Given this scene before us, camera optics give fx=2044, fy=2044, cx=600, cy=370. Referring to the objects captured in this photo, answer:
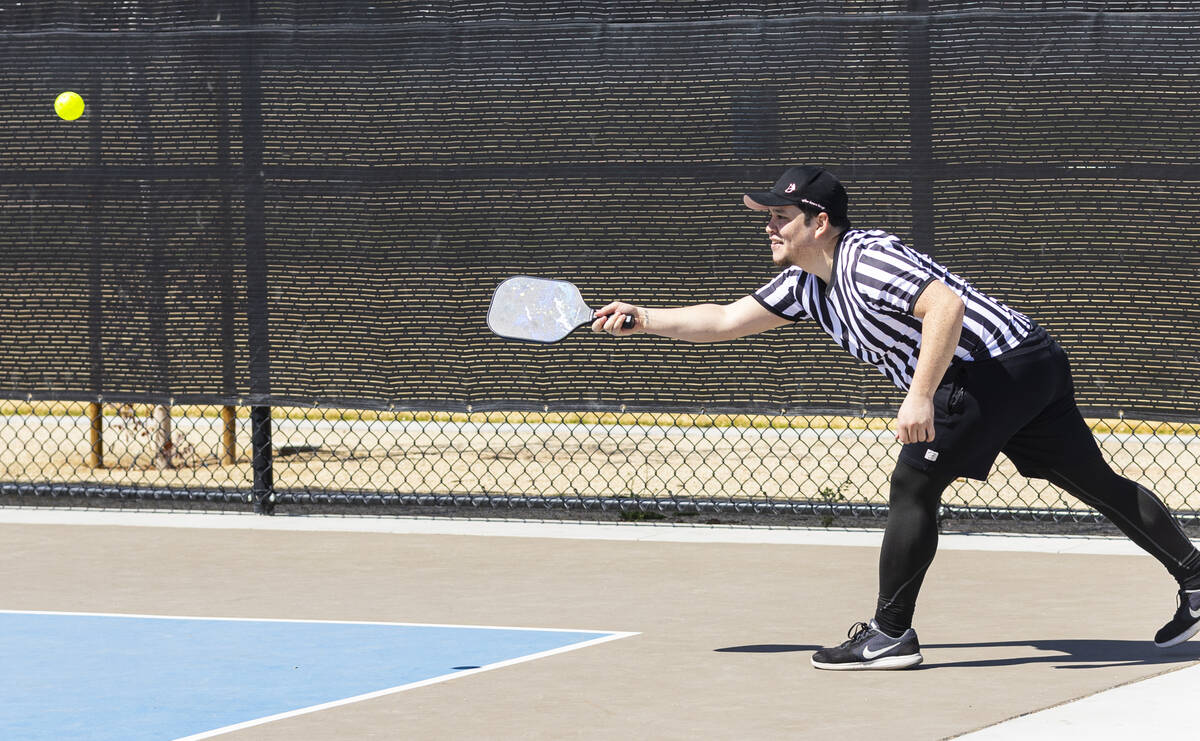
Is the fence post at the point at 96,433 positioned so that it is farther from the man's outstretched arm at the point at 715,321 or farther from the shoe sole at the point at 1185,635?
the shoe sole at the point at 1185,635

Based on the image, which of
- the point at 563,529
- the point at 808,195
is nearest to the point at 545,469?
the point at 563,529

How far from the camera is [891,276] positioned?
5914 mm

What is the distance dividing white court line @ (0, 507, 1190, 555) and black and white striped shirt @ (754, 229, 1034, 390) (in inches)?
99.7

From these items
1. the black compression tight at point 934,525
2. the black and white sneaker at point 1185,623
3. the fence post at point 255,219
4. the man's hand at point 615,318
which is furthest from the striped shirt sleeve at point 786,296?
the fence post at point 255,219

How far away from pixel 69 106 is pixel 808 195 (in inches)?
188

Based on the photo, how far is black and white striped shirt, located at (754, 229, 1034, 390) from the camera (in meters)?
5.92

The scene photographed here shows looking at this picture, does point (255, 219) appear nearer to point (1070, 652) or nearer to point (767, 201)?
point (767, 201)

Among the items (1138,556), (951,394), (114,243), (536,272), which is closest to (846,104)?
(536,272)

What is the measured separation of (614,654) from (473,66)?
11.5 feet

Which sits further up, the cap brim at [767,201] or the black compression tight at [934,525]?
the cap brim at [767,201]

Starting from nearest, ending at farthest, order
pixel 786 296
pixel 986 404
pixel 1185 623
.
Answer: pixel 986 404, pixel 1185 623, pixel 786 296

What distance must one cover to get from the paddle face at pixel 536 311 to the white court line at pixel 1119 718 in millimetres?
1788

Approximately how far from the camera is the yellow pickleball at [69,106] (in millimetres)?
9648

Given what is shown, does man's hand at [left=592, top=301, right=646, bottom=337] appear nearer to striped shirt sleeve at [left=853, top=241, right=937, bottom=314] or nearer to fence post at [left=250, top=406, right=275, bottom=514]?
striped shirt sleeve at [left=853, top=241, right=937, bottom=314]
